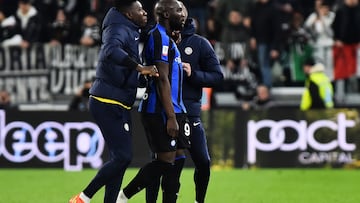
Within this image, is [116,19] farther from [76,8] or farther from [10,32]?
[76,8]

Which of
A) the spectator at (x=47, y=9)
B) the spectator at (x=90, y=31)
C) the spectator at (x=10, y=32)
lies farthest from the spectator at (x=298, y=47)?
the spectator at (x=10, y=32)

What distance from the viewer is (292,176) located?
16.2m

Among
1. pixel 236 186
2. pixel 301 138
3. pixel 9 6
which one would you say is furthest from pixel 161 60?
pixel 9 6

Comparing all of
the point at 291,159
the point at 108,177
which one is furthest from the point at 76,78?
the point at 108,177

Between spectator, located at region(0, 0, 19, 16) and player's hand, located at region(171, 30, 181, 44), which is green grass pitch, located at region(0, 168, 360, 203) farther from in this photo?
spectator, located at region(0, 0, 19, 16)

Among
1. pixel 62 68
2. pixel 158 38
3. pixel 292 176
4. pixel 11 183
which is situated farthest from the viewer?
pixel 62 68

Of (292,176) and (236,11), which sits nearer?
(292,176)

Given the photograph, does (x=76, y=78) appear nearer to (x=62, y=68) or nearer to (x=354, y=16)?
(x=62, y=68)

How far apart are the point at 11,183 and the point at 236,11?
279 inches

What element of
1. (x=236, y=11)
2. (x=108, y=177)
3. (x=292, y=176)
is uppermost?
(x=236, y=11)

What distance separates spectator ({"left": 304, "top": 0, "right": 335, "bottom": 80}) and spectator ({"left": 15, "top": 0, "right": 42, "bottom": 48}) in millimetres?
5478

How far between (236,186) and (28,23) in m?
7.42

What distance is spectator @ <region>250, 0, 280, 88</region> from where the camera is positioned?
65.8 feet

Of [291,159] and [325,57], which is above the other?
[325,57]
